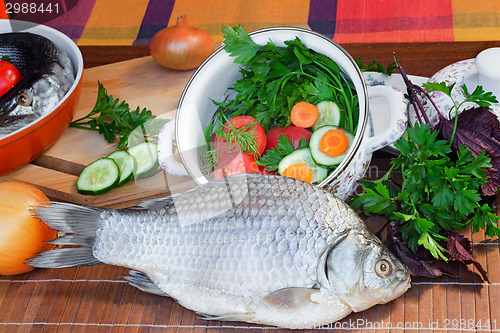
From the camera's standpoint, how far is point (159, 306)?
1.21 m

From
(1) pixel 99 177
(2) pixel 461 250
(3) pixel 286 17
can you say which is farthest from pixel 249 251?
(3) pixel 286 17

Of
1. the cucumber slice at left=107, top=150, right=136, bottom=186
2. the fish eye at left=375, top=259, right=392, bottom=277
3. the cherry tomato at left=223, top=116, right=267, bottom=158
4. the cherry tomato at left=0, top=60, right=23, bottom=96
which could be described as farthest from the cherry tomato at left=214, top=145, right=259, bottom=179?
the cherry tomato at left=0, top=60, right=23, bottom=96

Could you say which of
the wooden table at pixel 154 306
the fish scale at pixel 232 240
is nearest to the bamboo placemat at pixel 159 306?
the wooden table at pixel 154 306

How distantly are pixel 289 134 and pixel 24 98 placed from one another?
67 centimetres

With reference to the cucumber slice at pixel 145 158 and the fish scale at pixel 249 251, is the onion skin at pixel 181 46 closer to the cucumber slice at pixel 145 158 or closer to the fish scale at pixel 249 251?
the cucumber slice at pixel 145 158

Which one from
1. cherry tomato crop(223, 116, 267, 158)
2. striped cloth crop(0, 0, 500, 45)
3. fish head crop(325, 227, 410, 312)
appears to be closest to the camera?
fish head crop(325, 227, 410, 312)

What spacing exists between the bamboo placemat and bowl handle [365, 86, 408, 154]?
7.3 inches

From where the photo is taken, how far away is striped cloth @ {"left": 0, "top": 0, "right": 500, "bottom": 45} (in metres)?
1.99

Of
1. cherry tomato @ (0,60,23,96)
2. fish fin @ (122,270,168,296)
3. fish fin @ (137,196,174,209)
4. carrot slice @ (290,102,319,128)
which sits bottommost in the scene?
fish fin @ (122,270,168,296)

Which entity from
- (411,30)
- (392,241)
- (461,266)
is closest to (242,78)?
(392,241)

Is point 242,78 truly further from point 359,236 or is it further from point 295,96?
point 359,236

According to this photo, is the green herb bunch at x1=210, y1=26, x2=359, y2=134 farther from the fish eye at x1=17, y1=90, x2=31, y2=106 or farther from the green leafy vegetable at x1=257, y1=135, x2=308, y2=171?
the fish eye at x1=17, y1=90, x2=31, y2=106

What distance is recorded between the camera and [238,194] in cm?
115

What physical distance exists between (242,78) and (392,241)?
560 mm
